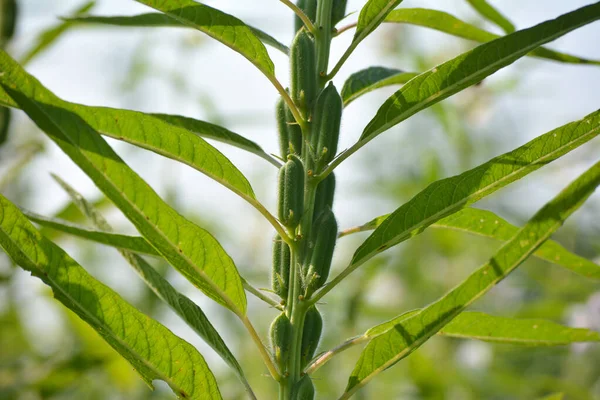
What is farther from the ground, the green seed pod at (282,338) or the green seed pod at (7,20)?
the green seed pod at (7,20)

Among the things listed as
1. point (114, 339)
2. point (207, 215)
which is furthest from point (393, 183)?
point (114, 339)

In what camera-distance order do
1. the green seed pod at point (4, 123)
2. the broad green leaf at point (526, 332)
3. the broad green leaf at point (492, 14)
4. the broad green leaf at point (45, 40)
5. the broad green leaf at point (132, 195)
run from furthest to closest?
the broad green leaf at point (45, 40)
the green seed pod at point (4, 123)
the broad green leaf at point (492, 14)
the broad green leaf at point (526, 332)
the broad green leaf at point (132, 195)

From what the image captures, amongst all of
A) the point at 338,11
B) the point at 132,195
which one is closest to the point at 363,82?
the point at 338,11

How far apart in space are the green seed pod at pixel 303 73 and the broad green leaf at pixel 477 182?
0.38 feet

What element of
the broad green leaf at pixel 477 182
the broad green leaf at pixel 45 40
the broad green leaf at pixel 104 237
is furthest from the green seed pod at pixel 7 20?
the broad green leaf at pixel 477 182

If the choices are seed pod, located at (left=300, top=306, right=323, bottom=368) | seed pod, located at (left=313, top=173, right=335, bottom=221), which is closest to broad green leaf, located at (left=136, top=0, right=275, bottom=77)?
seed pod, located at (left=313, top=173, right=335, bottom=221)

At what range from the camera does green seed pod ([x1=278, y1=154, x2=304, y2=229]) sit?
534 mm

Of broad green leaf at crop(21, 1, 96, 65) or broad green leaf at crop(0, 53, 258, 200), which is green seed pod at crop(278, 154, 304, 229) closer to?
broad green leaf at crop(0, 53, 258, 200)

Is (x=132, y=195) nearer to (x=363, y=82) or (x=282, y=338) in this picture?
(x=282, y=338)

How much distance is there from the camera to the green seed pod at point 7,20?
3.37 feet

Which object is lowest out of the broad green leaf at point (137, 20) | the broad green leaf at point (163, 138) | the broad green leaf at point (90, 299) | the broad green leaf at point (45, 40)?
the broad green leaf at point (90, 299)

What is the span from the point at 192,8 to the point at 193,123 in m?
0.14

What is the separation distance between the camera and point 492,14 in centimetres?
74

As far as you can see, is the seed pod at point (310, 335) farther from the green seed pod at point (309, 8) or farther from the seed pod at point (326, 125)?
the green seed pod at point (309, 8)
